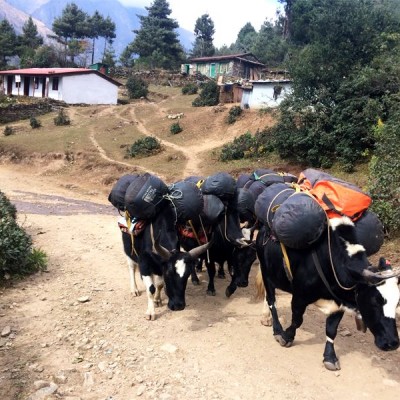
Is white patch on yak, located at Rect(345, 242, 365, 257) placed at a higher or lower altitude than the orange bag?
lower

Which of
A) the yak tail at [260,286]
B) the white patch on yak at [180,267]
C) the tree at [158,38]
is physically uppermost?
the tree at [158,38]

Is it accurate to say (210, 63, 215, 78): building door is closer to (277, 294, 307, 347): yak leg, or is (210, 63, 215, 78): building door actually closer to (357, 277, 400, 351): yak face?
(277, 294, 307, 347): yak leg

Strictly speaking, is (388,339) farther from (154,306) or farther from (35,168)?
(35,168)

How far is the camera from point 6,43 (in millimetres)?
47750

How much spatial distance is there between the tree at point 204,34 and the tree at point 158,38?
7305 millimetres

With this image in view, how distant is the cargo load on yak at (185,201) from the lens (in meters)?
6.47

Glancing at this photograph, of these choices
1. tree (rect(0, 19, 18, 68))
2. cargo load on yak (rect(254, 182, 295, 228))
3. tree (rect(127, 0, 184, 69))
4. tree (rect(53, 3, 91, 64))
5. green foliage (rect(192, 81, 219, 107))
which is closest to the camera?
cargo load on yak (rect(254, 182, 295, 228))

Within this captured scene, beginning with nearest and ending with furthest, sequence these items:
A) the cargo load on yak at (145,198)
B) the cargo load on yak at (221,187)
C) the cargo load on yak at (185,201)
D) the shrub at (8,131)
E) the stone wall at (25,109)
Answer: the cargo load on yak at (145,198) < the cargo load on yak at (185,201) < the cargo load on yak at (221,187) < the shrub at (8,131) < the stone wall at (25,109)

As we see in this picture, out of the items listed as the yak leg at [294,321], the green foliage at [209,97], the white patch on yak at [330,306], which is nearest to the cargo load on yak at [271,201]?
the yak leg at [294,321]

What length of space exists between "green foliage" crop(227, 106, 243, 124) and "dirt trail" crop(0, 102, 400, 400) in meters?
19.4

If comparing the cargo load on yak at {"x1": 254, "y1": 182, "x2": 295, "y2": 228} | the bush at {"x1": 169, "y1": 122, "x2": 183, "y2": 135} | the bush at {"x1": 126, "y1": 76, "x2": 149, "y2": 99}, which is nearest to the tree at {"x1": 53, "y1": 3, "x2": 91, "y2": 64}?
the bush at {"x1": 126, "y1": 76, "x2": 149, "y2": 99}

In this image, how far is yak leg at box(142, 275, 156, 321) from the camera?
6.31m

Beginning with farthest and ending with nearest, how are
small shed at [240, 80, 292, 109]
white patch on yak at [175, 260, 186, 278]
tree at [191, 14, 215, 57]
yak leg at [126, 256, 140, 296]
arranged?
tree at [191, 14, 215, 57] → small shed at [240, 80, 292, 109] → yak leg at [126, 256, 140, 296] → white patch on yak at [175, 260, 186, 278]

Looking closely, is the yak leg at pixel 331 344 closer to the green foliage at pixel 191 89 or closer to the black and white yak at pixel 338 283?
the black and white yak at pixel 338 283
